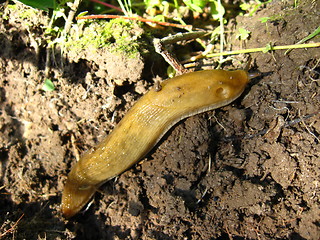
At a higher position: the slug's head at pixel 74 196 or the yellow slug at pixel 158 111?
the yellow slug at pixel 158 111

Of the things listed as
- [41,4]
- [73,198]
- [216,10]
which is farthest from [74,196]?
[216,10]

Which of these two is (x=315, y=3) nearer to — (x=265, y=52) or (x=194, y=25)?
(x=265, y=52)

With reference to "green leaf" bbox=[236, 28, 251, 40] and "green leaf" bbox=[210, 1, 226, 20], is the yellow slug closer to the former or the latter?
"green leaf" bbox=[236, 28, 251, 40]

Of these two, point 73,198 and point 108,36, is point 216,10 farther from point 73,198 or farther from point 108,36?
point 73,198

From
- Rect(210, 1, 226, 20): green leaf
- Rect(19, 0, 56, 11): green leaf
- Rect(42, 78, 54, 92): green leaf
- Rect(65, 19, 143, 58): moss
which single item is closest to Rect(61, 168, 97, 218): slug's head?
Rect(42, 78, 54, 92): green leaf

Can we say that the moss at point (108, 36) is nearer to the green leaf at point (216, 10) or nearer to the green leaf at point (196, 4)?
the green leaf at point (196, 4)

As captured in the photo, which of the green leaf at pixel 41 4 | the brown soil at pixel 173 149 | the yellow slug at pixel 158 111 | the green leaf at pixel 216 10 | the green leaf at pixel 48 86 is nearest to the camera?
the brown soil at pixel 173 149

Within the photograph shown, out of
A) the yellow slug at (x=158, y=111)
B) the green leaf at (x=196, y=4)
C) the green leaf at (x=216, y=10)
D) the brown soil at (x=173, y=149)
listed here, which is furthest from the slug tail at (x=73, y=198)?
the green leaf at (x=216, y=10)
